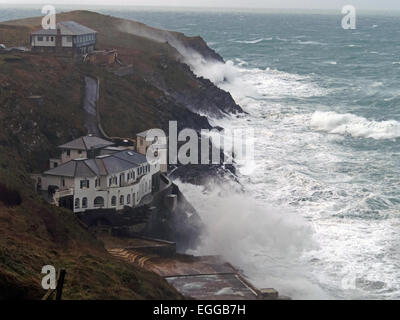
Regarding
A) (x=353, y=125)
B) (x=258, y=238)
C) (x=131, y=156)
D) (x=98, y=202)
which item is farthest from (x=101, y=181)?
(x=353, y=125)

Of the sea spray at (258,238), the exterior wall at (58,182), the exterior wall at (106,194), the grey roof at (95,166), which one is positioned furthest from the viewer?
the exterior wall at (58,182)

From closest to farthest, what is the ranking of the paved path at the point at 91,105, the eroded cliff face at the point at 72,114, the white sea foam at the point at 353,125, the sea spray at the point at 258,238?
the eroded cliff face at the point at 72,114 < the sea spray at the point at 258,238 < the paved path at the point at 91,105 < the white sea foam at the point at 353,125

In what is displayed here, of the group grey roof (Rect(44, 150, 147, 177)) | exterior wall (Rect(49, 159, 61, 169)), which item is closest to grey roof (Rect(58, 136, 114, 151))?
exterior wall (Rect(49, 159, 61, 169))

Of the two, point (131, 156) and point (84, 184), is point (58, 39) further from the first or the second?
point (84, 184)

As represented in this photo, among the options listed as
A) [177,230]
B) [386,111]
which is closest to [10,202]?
[177,230]

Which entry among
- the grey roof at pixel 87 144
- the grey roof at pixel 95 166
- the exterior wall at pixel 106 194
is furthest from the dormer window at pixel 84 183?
the grey roof at pixel 87 144

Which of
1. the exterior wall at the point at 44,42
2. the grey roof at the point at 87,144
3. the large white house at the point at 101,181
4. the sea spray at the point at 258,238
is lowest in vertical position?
the sea spray at the point at 258,238

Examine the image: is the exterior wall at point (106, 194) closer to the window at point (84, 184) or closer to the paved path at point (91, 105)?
the window at point (84, 184)

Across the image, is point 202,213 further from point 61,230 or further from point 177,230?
point 61,230
